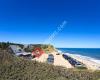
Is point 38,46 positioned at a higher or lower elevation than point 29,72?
higher

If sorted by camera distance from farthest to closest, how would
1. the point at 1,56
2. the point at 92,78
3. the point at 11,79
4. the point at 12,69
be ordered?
the point at 1,56 < the point at 92,78 < the point at 12,69 < the point at 11,79

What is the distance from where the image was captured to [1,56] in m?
19.6

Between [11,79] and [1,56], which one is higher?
[1,56]

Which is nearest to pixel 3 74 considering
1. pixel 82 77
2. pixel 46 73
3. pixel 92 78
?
pixel 46 73

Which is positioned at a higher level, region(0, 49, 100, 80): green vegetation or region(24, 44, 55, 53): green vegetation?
region(24, 44, 55, 53): green vegetation

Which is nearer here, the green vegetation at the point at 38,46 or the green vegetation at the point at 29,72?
the green vegetation at the point at 29,72

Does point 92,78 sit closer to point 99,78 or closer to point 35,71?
point 99,78

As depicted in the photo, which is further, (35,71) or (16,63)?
(16,63)

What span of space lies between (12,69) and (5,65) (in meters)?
1.08

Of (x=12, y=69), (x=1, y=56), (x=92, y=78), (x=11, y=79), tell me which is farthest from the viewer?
(x=1, y=56)

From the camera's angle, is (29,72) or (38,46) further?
(38,46)

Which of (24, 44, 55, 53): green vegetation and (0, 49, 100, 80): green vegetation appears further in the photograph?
(24, 44, 55, 53): green vegetation

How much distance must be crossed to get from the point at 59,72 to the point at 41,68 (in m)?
1.55

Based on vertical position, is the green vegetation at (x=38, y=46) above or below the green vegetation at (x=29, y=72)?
above
